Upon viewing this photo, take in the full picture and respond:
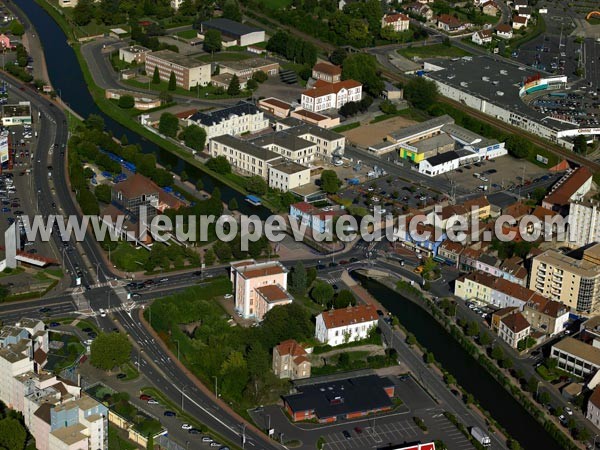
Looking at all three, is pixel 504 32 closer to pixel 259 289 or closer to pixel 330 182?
pixel 330 182

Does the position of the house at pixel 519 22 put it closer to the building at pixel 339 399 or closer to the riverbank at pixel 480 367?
the riverbank at pixel 480 367

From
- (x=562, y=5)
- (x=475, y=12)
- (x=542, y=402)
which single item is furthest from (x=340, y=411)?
(x=562, y=5)

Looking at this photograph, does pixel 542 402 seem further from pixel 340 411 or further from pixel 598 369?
pixel 340 411

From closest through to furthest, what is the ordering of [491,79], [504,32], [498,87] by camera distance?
[498,87] → [491,79] → [504,32]

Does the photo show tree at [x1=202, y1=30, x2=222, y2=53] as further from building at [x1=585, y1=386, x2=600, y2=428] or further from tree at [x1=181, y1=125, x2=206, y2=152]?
building at [x1=585, y1=386, x2=600, y2=428]

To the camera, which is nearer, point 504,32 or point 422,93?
point 422,93

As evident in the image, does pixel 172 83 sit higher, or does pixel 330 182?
pixel 172 83

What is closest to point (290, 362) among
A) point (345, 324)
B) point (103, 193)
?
point (345, 324)

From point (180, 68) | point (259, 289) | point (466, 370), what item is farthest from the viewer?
point (180, 68)
